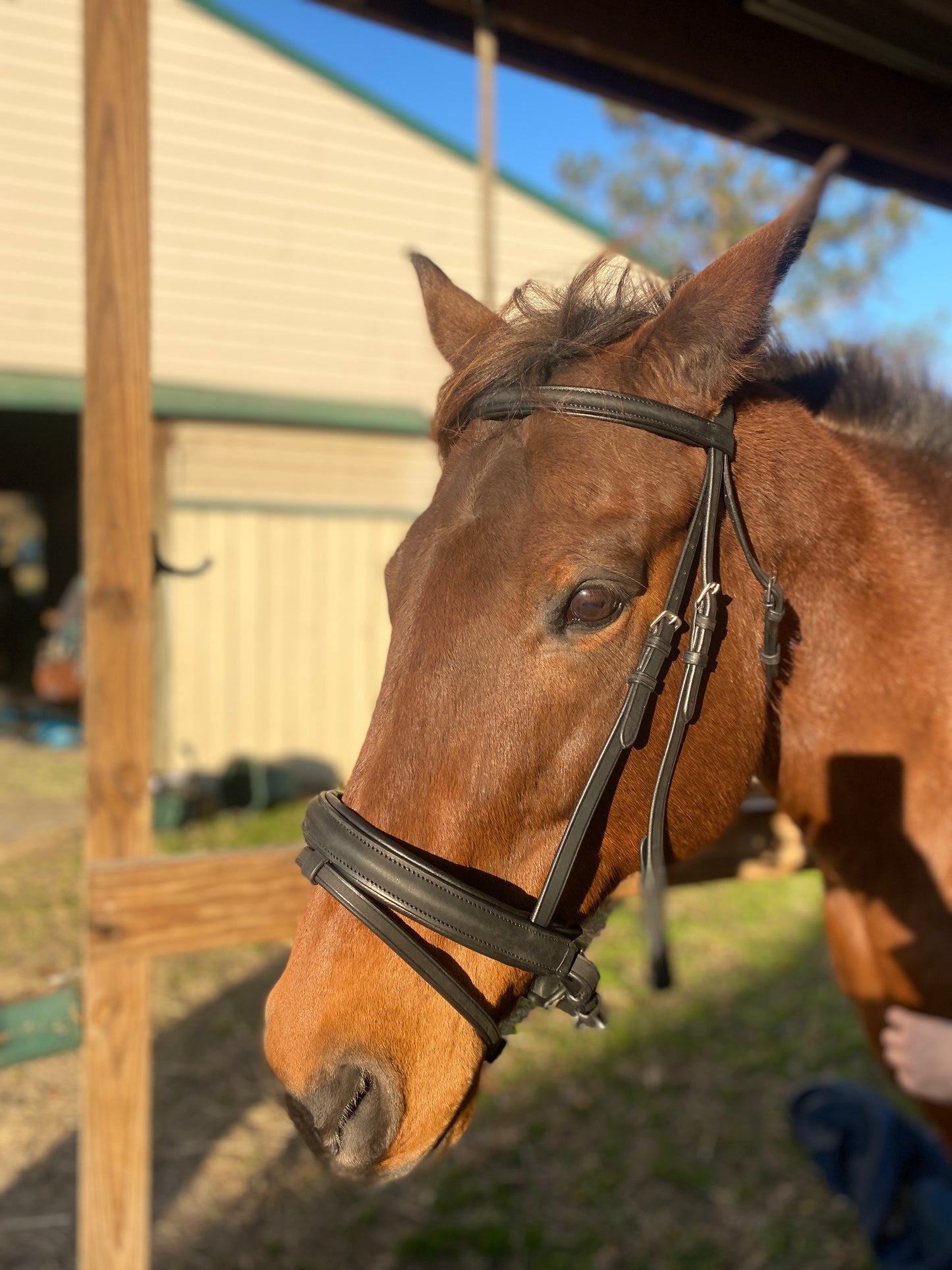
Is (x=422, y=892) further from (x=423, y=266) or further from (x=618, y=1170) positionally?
(x=618, y=1170)

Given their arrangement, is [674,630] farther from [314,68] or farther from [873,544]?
[314,68]

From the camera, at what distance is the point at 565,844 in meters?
1.30

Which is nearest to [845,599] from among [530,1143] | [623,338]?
[623,338]

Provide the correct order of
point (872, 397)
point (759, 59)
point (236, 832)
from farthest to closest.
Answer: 1. point (236, 832)
2. point (759, 59)
3. point (872, 397)

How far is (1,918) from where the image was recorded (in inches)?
223

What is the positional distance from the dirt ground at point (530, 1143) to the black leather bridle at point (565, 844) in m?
1.37

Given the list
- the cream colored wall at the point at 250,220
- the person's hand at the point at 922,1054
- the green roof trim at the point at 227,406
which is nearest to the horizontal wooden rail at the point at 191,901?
the person's hand at the point at 922,1054

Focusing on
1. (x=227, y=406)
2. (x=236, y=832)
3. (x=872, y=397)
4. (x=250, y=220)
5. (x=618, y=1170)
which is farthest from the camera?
(x=250, y=220)

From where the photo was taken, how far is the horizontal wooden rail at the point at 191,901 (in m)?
2.01

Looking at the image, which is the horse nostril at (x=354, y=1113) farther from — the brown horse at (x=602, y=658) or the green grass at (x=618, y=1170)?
the green grass at (x=618, y=1170)

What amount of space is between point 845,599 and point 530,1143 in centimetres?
295

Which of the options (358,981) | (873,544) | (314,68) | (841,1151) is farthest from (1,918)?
(314,68)

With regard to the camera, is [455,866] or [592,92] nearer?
[455,866]

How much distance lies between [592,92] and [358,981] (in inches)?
103
